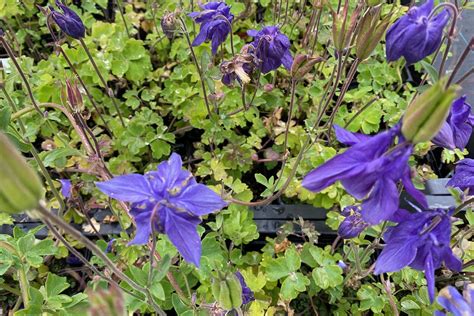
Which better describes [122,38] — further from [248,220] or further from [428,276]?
[428,276]

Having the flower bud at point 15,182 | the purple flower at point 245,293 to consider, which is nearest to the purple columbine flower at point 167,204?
the flower bud at point 15,182

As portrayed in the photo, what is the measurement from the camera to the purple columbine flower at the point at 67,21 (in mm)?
1070

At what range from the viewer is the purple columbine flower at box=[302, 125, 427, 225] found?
1.78 ft

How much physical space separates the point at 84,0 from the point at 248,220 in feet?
3.58

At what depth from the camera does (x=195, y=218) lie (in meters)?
0.65

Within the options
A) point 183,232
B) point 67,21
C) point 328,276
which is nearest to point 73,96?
point 67,21

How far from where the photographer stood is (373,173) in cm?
55

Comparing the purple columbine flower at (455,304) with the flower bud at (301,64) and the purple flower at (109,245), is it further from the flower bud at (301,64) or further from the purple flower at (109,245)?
the purple flower at (109,245)

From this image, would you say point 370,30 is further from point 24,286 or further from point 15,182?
point 24,286

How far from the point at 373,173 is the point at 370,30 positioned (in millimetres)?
368

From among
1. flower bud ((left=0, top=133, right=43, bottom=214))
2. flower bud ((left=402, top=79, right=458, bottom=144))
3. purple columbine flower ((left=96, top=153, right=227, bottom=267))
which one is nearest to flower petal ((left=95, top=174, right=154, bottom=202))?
purple columbine flower ((left=96, top=153, right=227, bottom=267))

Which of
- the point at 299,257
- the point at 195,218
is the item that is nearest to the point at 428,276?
the point at 195,218

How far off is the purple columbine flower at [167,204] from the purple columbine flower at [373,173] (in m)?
0.16

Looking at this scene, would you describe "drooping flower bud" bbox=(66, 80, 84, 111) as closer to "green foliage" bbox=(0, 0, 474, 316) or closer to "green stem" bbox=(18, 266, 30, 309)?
"green foliage" bbox=(0, 0, 474, 316)
